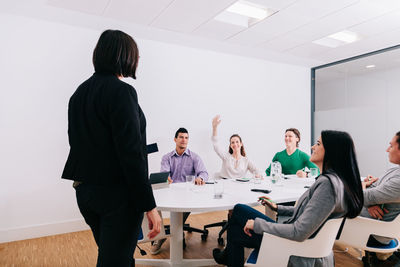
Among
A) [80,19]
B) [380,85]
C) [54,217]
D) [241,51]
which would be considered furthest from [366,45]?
[54,217]

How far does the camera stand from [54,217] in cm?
356

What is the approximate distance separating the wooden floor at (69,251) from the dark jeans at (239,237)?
113 cm

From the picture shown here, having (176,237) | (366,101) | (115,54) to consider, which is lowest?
(176,237)

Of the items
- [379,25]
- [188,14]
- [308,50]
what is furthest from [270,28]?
[379,25]

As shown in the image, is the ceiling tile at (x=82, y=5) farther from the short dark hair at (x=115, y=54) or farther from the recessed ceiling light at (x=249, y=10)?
the short dark hair at (x=115, y=54)

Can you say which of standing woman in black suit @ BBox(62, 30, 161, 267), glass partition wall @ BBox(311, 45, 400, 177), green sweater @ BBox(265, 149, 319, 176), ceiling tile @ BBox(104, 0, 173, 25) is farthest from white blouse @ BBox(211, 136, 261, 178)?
standing woman in black suit @ BBox(62, 30, 161, 267)

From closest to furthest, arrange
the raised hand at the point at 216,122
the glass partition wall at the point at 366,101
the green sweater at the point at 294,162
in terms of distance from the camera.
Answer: the green sweater at the point at 294,162 → the raised hand at the point at 216,122 → the glass partition wall at the point at 366,101

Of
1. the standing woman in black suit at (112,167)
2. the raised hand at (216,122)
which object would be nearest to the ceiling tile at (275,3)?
the raised hand at (216,122)

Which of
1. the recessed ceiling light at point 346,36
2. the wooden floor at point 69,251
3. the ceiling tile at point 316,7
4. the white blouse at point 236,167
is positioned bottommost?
the wooden floor at point 69,251

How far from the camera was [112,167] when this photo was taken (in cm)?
104

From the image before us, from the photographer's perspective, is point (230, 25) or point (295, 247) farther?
point (230, 25)

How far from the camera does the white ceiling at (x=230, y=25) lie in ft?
10.1

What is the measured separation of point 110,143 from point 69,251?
2520 millimetres

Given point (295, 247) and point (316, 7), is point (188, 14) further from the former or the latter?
point (295, 247)
